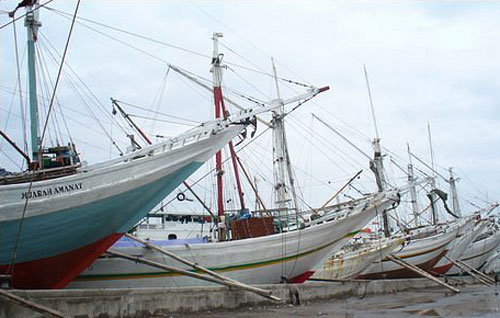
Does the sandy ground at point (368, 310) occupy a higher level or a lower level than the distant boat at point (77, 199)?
lower

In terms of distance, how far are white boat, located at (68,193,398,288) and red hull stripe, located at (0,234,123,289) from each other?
1.14 m

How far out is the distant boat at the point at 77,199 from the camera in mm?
11781

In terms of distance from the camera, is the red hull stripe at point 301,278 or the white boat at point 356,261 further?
the white boat at point 356,261

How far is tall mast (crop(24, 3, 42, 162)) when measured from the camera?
14422mm

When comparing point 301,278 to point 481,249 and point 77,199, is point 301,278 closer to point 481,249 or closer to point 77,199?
point 77,199

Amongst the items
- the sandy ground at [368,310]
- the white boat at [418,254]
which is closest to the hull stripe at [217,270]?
the sandy ground at [368,310]

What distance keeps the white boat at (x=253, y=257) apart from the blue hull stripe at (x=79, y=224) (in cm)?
166

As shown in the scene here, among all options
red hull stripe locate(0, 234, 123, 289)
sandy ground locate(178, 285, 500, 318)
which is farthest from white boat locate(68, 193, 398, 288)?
sandy ground locate(178, 285, 500, 318)

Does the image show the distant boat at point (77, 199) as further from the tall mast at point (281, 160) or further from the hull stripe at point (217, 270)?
the tall mast at point (281, 160)

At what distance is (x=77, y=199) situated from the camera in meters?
12.2

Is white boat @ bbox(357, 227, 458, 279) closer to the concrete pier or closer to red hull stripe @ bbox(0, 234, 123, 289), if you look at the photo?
the concrete pier

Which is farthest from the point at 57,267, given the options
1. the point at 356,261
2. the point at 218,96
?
the point at 356,261

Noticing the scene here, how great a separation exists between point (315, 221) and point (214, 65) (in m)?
8.42

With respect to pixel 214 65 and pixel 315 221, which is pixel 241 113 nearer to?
pixel 315 221
